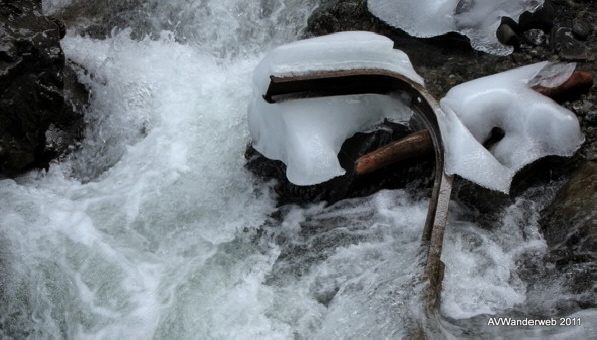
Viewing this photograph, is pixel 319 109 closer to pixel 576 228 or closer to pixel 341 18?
pixel 576 228

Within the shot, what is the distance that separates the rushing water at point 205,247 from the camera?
3455 millimetres

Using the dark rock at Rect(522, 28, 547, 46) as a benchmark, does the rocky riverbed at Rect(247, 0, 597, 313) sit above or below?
below

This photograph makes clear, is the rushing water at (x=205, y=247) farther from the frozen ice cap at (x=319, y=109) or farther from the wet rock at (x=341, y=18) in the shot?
the wet rock at (x=341, y=18)

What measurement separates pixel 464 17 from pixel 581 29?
109 centimetres

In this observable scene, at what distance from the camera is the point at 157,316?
3.57m

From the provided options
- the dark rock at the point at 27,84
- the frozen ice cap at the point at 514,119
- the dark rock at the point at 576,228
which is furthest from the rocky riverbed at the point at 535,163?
the dark rock at the point at 27,84

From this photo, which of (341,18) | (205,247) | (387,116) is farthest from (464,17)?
(205,247)

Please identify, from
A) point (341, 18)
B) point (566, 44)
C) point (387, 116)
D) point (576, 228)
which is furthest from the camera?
point (341, 18)

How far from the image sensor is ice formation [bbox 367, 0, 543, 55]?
520cm

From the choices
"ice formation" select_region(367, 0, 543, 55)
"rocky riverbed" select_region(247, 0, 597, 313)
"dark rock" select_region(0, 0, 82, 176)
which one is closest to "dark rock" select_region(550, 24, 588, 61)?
"rocky riverbed" select_region(247, 0, 597, 313)

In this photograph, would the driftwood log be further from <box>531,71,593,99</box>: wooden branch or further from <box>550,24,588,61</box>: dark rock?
<box>550,24,588,61</box>: dark rock

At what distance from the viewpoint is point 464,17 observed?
17.3 ft

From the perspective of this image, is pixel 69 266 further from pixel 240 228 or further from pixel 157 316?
pixel 240 228

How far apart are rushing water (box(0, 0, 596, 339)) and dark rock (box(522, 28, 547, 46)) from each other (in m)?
1.89
